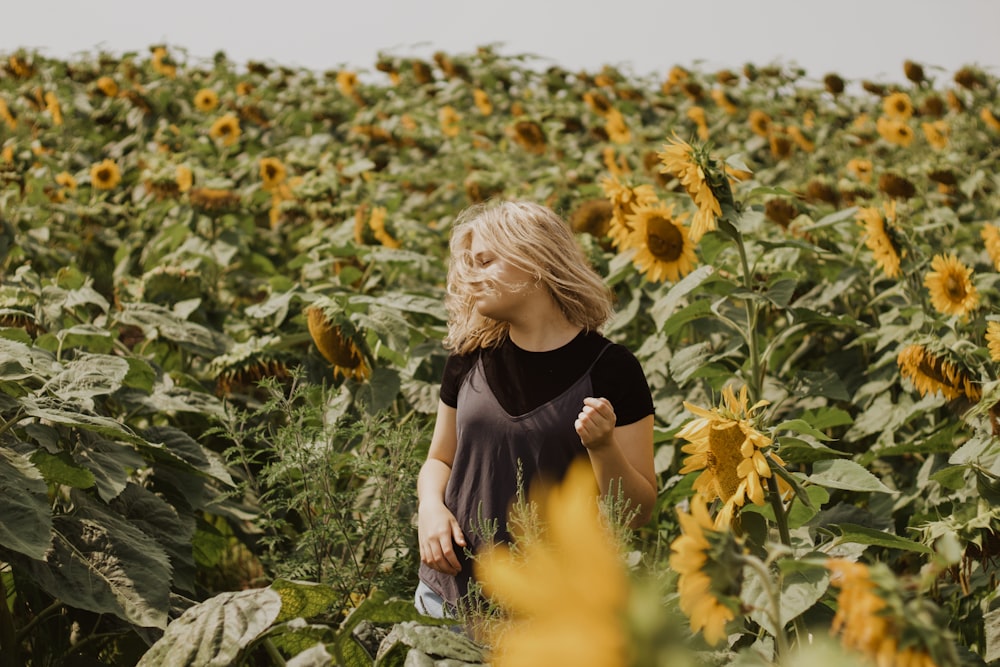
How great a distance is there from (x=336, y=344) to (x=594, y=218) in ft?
3.97

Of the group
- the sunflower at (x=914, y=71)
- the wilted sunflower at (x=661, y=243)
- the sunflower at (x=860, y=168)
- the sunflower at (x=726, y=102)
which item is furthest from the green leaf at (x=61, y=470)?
the sunflower at (x=914, y=71)

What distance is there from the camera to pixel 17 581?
200 cm

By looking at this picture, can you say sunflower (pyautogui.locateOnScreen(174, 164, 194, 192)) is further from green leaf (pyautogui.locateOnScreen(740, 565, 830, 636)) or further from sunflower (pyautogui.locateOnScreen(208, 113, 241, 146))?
green leaf (pyautogui.locateOnScreen(740, 565, 830, 636))

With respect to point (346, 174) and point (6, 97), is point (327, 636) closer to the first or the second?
point (346, 174)

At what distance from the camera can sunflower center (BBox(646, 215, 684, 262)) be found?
101 inches

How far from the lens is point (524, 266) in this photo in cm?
175

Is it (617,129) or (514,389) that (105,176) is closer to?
(617,129)

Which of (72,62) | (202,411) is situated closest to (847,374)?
(202,411)

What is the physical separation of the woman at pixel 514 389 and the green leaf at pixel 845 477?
274 millimetres

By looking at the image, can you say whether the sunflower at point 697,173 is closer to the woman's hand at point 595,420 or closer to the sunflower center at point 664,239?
the sunflower center at point 664,239

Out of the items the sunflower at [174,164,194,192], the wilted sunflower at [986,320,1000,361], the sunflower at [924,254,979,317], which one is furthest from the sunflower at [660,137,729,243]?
the sunflower at [174,164,194,192]

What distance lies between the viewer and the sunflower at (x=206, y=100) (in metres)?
6.48

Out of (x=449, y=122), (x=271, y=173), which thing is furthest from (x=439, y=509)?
(x=449, y=122)

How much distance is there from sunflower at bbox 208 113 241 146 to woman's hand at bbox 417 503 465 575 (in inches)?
174
